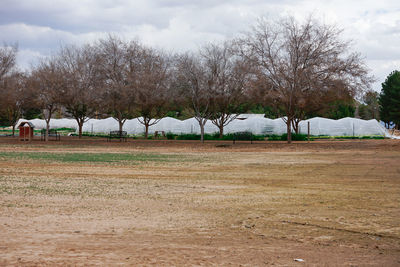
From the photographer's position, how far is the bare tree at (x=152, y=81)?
168 ft

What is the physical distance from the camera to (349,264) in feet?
22.1

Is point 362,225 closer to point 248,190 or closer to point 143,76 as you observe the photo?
point 248,190

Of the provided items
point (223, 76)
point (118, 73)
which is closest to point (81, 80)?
point (118, 73)

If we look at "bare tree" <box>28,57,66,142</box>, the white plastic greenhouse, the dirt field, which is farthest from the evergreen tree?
the dirt field

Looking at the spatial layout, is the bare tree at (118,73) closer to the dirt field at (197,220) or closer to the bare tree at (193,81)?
the bare tree at (193,81)

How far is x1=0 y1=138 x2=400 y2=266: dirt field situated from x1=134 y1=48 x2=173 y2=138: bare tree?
33.7m

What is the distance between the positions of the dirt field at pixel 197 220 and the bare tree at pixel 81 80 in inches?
1381

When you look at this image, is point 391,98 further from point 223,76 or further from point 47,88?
point 47,88

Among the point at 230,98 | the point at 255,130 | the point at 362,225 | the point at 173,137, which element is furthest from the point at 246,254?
the point at 255,130

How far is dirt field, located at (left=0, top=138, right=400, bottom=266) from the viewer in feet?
23.1

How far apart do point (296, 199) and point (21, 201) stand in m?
6.66

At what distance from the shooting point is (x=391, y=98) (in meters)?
81.7

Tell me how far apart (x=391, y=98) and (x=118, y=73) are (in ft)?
162

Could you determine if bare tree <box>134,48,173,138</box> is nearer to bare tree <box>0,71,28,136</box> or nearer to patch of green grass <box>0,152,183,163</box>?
bare tree <box>0,71,28,136</box>
